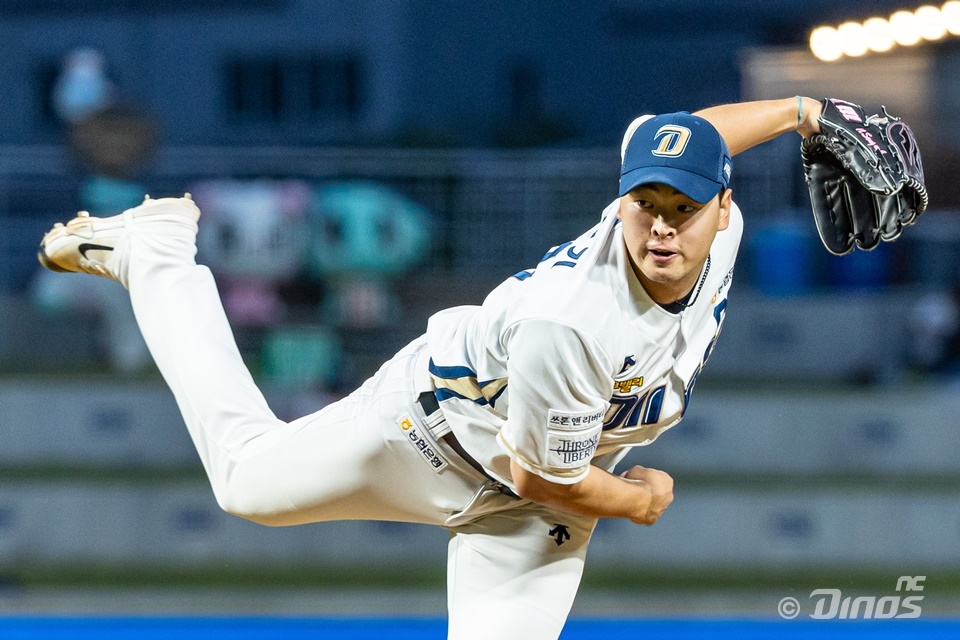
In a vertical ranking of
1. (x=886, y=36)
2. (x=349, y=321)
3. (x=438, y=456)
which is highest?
(x=886, y=36)

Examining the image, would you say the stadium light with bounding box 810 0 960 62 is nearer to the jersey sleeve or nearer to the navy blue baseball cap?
the navy blue baseball cap

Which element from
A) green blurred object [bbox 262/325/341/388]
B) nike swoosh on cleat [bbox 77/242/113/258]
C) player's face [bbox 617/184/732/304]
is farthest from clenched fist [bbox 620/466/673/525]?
green blurred object [bbox 262/325/341/388]

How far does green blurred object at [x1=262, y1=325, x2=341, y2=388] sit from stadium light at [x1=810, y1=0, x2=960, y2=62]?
300cm

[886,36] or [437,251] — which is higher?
[886,36]

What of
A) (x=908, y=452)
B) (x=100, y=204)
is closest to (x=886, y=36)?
(x=908, y=452)

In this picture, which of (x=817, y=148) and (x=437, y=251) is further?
(x=437, y=251)

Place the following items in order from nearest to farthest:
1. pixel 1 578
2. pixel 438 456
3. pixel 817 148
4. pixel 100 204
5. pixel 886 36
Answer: pixel 438 456
pixel 817 148
pixel 1 578
pixel 100 204
pixel 886 36

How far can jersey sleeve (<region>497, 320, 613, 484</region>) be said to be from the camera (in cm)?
196

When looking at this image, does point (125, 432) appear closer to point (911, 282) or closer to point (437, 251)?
point (437, 251)

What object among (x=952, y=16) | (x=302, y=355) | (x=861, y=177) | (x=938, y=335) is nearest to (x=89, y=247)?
(x=861, y=177)

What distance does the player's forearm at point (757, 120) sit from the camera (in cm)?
241

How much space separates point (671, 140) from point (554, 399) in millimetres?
460

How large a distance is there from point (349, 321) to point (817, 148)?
3639 millimetres

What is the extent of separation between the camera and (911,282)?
5.97m
